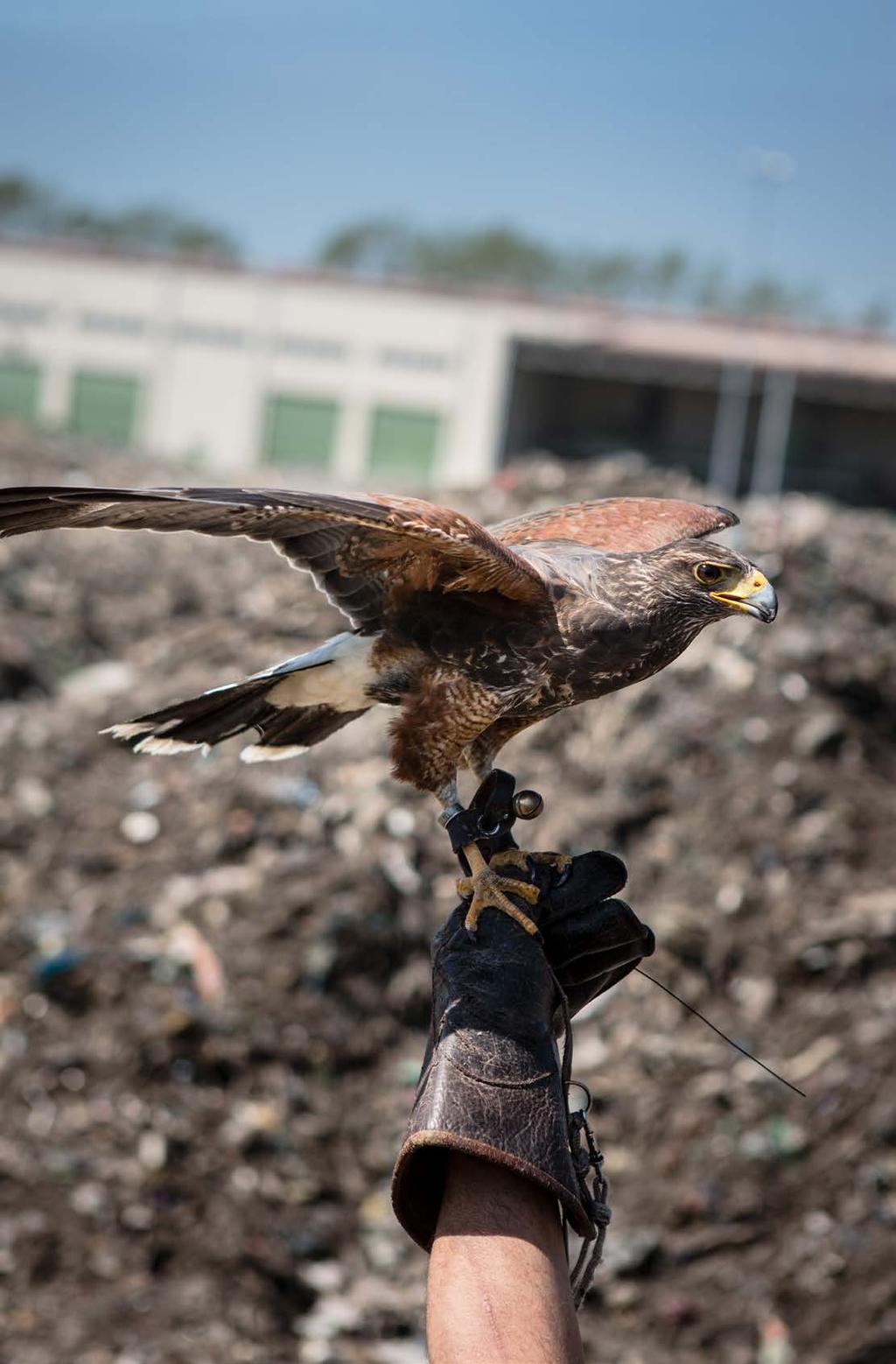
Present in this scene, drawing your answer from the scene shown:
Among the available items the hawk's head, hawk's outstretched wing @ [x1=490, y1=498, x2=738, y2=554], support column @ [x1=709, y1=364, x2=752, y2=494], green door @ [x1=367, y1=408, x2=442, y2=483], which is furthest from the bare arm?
green door @ [x1=367, y1=408, x2=442, y2=483]

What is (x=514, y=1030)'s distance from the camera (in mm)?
2568

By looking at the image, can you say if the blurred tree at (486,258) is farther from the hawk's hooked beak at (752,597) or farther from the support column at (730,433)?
the hawk's hooked beak at (752,597)

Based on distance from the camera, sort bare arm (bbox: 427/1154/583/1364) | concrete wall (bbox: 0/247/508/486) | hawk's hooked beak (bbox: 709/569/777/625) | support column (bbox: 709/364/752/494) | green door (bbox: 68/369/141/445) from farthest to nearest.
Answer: green door (bbox: 68/369/141/445) < concrete wall (bbox: 0/247/508/486) < support column (bbox: 709/364/752/494) < hawk's hooked beak (bbox: 709/569/777/625) < bare arm (bbox: 427/1154/583/1364)

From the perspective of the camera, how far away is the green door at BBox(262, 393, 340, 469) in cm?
3203

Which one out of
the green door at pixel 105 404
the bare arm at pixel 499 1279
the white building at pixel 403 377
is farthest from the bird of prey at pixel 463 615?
the green door at pixel 105 404

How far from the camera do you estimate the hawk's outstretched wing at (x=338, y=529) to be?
255 centimetres

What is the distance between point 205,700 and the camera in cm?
360

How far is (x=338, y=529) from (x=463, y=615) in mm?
359

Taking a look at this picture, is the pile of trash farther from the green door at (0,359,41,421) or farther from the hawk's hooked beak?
the green door at (0,359,41,421)

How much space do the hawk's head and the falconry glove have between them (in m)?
0.67

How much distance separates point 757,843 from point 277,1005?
7.77 ft

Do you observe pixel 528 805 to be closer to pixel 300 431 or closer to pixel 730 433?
pixel 730 433

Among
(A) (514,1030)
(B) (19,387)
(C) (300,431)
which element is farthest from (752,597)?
(B) (19,387)

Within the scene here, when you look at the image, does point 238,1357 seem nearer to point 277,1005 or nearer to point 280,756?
point 277,1005
